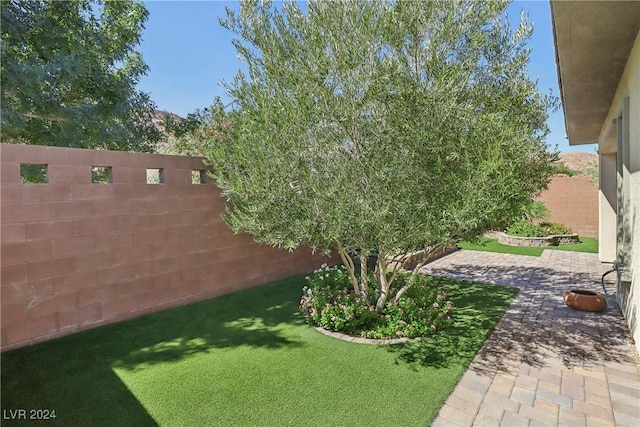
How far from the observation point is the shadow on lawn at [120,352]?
12.3 ft

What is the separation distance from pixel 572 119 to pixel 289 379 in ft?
32.2

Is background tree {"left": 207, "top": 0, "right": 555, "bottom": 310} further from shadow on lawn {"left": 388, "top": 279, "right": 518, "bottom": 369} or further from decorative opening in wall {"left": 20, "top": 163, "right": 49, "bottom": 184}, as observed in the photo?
decorative opening in wall {"left": 20, "top": 163, "right": 49, "bottom": 184}

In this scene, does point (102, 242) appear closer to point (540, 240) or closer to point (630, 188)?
point (630, 188)

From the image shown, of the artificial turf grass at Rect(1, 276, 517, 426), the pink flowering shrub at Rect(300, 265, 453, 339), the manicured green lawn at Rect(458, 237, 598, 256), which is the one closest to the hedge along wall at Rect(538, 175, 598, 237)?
the manicured green lawn at Rect(458, 237, 598, 256)

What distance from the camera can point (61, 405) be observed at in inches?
148

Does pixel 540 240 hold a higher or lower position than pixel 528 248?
higher

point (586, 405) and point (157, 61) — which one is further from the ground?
point (157, 61)

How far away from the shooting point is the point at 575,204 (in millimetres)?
17438

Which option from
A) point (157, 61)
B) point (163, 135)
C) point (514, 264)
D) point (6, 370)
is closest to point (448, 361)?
point (6, 370)

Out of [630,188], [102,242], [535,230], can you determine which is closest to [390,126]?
[630,188]

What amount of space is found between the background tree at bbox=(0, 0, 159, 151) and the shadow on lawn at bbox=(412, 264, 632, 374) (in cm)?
1050

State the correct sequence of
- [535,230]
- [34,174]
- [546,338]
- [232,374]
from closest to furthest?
[232,374], [546,338], [34,174], [535,230]

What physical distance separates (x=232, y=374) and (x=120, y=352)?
188 centimetres

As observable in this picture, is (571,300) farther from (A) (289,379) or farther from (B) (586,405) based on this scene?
(A) (289,379)
